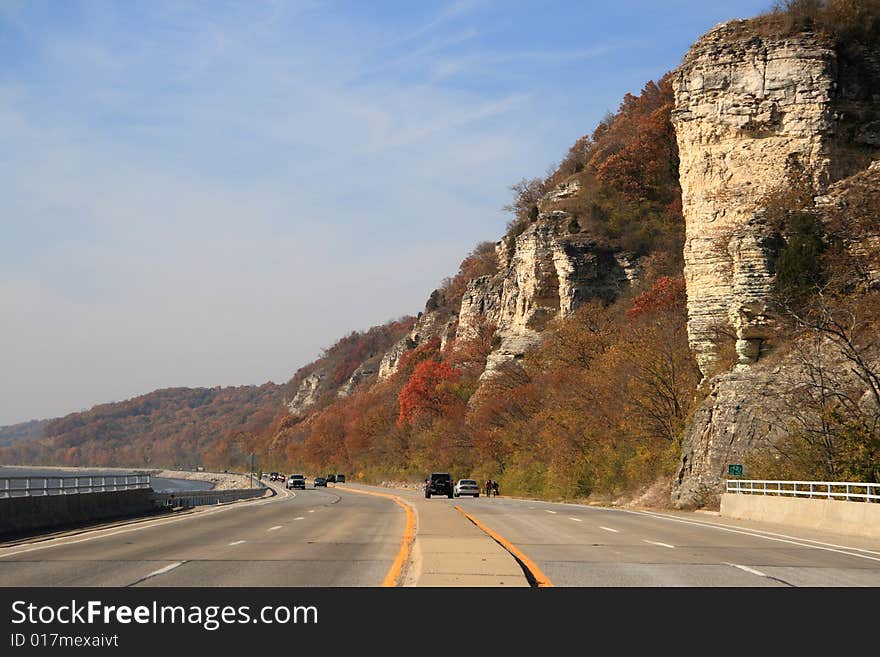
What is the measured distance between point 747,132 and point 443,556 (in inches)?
1802

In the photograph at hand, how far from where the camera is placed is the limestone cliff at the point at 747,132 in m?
54.3

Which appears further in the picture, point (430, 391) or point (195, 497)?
point (430, 391)

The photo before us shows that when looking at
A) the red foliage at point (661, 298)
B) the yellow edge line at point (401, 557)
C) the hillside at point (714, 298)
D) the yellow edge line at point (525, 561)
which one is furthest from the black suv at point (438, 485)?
the yellow edge line at point (525, 561)

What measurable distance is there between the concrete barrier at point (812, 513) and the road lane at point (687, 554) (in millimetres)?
778

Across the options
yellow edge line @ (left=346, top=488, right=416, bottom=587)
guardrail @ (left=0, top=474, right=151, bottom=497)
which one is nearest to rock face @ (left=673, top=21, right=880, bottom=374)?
guardrail @ (left=0, top=474, right=151, bottom=497)

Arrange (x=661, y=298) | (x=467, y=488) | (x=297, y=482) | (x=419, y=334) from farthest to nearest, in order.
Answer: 1. (x=419, y=334)
2. (x=297, y=482)
3. (x=661, y=298)
4. (x=467, y=488)

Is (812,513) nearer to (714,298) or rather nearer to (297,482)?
(714,298)

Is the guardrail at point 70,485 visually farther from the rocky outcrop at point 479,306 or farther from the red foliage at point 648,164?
the rocky outcrop at point 479,306

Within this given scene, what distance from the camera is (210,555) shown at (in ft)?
59.5

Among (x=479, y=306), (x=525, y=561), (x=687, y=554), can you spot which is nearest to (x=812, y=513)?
(x=687, y=554)

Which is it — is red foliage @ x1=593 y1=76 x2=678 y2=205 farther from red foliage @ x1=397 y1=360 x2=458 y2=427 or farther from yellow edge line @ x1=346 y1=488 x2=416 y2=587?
yellow edge line @ x1=346 y1=488 x2=416 y2=587
